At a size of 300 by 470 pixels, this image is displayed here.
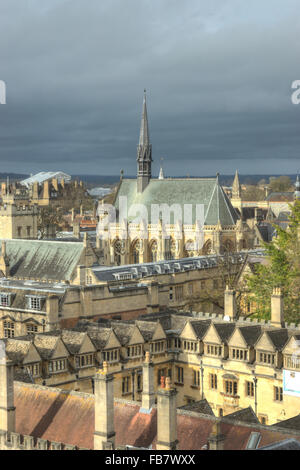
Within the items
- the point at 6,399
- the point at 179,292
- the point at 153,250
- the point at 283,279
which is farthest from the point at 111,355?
the point at 153,250

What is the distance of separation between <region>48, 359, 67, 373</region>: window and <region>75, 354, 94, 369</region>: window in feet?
2.87

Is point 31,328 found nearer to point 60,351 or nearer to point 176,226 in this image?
point 60,351

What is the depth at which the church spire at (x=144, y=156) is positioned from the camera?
103688 millimetres

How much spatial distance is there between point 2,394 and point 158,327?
55.5ft

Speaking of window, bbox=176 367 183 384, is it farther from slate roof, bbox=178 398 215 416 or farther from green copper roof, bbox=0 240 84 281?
green copper roof, bbox=0 240 84 281

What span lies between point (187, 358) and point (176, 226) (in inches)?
1883

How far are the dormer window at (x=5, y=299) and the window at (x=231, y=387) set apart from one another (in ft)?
58.1

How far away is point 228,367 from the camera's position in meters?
44.5

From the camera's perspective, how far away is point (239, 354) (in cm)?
4419

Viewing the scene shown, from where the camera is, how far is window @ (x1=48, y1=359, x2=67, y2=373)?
4041 cm

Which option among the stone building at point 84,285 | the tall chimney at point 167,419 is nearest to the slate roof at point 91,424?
the tall chimney at point 167,419

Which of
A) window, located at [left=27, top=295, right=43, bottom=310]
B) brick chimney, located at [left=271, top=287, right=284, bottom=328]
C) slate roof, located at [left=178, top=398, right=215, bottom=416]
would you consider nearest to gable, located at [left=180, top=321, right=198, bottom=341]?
brick chimney, located at [left=271, top=287, right=284, bottom=328]

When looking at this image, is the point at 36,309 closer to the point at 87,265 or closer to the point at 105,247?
the point at 87,265

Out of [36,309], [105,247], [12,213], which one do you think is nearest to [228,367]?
[36,309]
